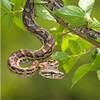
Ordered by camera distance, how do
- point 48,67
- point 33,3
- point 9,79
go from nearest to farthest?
point 33,3 < point 48,67 < point 9,79

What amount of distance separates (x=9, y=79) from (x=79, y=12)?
826 centimetres

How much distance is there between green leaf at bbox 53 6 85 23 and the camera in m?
2.04

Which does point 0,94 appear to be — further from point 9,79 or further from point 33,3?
point 33,3

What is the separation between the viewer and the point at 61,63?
250 centimetres

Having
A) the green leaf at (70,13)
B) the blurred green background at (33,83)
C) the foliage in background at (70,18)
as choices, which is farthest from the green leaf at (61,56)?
the blurred green background at (33,83)

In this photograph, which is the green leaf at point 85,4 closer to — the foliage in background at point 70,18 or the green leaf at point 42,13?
the foliage in background at point 70,18

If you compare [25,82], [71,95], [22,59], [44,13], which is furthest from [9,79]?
[44,13]

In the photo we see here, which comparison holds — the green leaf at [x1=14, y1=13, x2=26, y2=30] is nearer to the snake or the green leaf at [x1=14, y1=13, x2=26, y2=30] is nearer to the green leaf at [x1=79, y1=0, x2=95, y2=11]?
the snake

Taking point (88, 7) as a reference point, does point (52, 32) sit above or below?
below

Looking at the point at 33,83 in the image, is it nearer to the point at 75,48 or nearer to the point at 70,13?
the point at 75,48

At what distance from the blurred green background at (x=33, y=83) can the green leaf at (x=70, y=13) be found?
7045 millimetres

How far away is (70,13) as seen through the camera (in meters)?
2.06

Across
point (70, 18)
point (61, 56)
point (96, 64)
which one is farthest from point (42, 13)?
point (96, 64)

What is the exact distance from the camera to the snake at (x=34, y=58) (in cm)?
260
